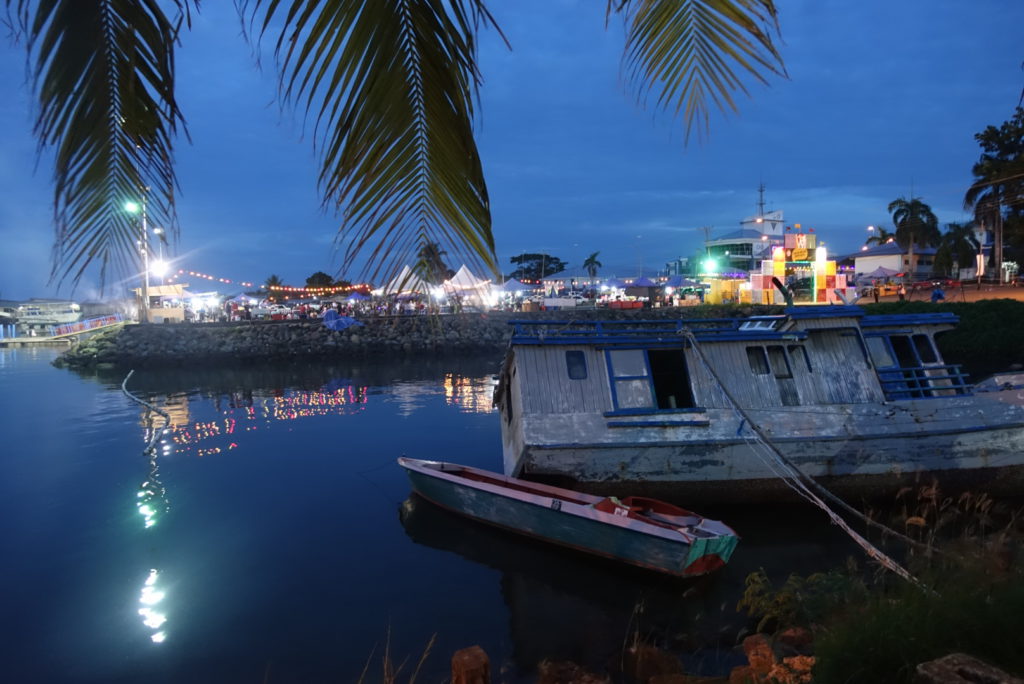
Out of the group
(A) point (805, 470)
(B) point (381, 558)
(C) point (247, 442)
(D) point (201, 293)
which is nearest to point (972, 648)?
(A) point (805, 470)

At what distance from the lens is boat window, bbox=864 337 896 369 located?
14.3 meters

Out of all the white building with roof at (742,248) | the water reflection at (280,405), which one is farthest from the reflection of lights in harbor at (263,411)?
the white building with roof at (742,248)

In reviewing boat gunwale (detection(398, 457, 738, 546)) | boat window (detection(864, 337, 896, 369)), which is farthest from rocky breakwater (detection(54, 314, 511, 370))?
boat window (detection(864, 337, 896, 369))

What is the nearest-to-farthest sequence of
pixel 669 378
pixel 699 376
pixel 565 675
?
pixel 565 675 < pixel 699 376 < pixel 669 378

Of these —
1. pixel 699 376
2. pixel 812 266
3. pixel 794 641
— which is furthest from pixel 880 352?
pixel 812 266

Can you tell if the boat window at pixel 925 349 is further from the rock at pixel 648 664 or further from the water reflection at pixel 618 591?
the rock at pixel 648 664

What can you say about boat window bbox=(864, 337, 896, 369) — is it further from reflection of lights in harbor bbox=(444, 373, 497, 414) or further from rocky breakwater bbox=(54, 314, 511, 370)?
rocky breakwater bbox=(54, 314, 511, 370)

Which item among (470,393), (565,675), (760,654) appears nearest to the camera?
(760,654)

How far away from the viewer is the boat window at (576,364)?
1338 centimetres

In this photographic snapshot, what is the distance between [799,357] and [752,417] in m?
2.06

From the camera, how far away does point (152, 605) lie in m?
10.7

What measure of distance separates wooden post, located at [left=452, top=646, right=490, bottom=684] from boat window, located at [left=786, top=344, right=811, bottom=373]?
11.1 m

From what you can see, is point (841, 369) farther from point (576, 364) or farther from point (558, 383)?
point (558, 383)

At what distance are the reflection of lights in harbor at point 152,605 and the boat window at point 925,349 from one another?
17.4 m
